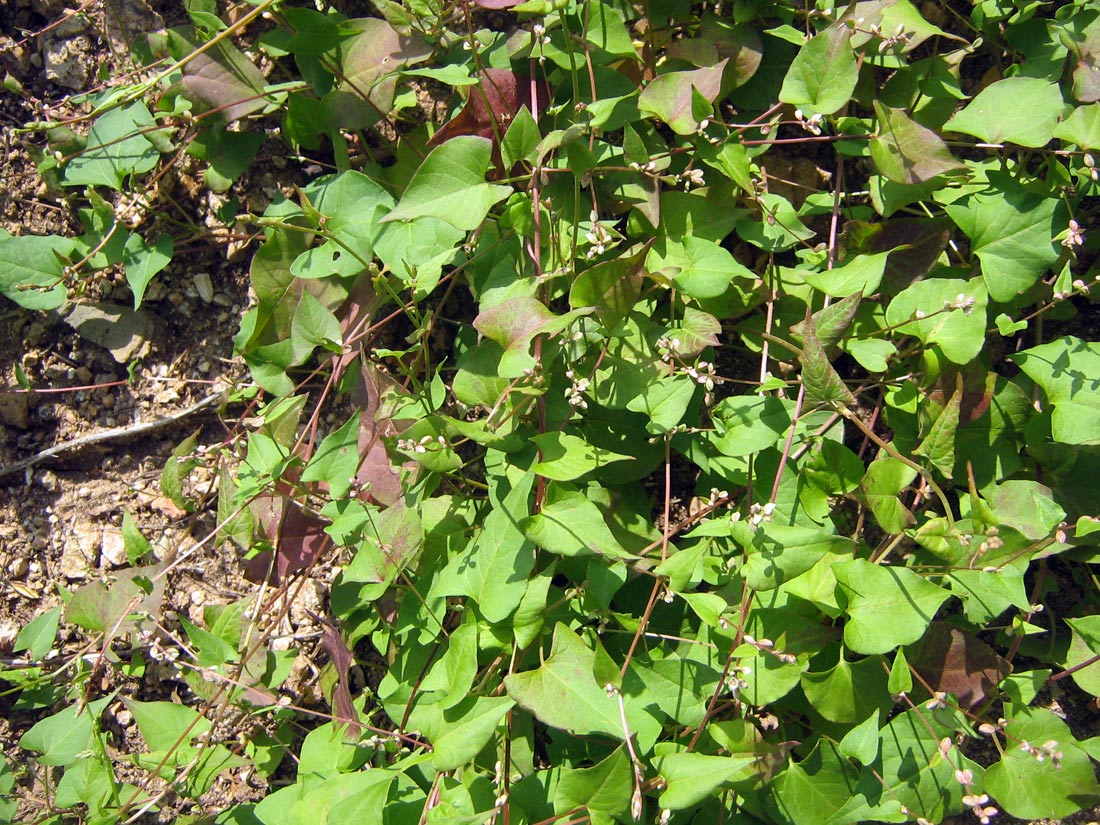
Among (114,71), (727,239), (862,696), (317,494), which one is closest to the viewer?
Result: (862,696)

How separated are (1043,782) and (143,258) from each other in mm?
2569

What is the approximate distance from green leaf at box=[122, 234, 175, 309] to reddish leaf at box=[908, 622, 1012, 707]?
7.10 feet

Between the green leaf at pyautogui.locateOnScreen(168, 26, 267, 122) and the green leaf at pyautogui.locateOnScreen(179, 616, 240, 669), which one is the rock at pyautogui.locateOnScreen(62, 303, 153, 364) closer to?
the green leaf at pyautogui.locateOnScreen(168, 26, 267, 122)

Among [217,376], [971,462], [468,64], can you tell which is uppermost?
[468,64]

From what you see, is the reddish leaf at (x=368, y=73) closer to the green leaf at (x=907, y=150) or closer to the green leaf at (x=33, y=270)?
the green leaf at (x=33, y=270)

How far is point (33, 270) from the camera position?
2162mm

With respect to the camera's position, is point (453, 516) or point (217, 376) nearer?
point (453, 516)

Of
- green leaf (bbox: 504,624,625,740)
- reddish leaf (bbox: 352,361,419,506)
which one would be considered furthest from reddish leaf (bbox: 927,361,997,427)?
reddish leaf (bbox: 352,361,419,506)

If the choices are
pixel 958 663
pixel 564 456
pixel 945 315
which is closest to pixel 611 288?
pixel 564 456

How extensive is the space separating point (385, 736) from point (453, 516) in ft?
1.80

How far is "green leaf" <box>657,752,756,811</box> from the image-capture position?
4.79 ft

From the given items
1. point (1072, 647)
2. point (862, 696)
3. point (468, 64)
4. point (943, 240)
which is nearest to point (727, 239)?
point (943, 240)

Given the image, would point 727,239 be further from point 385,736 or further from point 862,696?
point 385,736

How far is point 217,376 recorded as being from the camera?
230 cm
